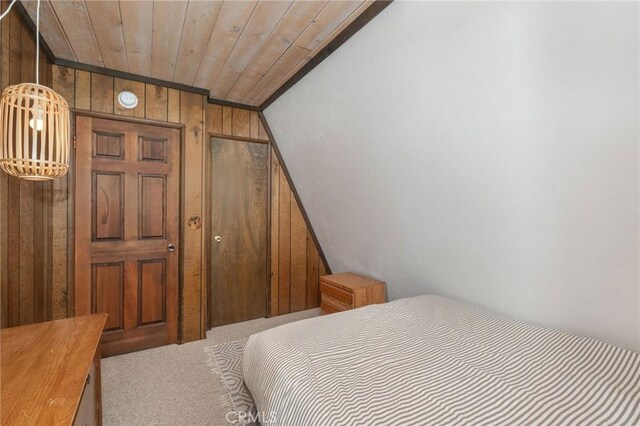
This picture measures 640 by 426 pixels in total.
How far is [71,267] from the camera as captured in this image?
242 cm

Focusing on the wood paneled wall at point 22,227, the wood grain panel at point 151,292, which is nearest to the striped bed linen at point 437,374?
the wood paneled wall at point 22,227

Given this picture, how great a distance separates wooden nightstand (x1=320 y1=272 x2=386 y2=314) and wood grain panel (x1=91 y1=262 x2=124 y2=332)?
176cm

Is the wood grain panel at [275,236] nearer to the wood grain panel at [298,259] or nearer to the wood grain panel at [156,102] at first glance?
the wood grain panel at [298,259]

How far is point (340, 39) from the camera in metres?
1.81

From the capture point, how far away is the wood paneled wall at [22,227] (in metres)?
1.53

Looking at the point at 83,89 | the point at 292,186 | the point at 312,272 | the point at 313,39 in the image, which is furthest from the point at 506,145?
the point at 83,89

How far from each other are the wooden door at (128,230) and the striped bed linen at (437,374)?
5.34ft

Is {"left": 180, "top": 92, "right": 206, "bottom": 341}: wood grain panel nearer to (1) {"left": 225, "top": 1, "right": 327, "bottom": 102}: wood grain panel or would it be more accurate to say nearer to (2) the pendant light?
(1) {"left": 225, "top": 1, "right": 327, "bottom": 102}: wood grain panel

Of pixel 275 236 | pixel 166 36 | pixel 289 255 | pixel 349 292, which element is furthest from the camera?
pixel 289 255

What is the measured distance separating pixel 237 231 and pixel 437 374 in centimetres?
255

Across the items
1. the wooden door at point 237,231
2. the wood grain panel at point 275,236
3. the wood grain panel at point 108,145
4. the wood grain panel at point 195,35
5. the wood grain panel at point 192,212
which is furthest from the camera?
the wood grain panel at point 275,236

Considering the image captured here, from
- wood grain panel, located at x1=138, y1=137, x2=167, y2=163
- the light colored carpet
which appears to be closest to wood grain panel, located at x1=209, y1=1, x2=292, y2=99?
wood grain panel, located at x1=138, y1=137, x2=167, y2=163

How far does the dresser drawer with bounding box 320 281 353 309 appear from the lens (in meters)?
2.50

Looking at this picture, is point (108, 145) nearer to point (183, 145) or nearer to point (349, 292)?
point (183, 145)
